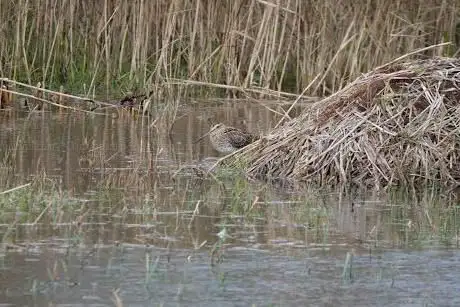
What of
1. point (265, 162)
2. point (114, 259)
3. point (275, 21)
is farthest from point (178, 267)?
point (275, 21)

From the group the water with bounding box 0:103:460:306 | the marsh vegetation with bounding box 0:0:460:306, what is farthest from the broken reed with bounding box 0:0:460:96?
the water with bounding box 0:103:460:306

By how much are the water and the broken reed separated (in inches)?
189

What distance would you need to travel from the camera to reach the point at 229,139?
32.2 feet

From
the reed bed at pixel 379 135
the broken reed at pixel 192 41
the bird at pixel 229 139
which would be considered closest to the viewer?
the reed bed at pixel 379 135

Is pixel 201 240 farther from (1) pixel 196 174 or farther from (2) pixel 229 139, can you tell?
(2) pixel 229 139

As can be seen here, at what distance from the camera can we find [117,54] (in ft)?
48.1

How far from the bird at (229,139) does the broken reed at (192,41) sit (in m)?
3.65

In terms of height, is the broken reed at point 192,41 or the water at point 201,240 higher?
the broken reed at point 192,41

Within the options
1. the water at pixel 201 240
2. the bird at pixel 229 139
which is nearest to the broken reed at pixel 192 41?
the bird at pixel 229 139

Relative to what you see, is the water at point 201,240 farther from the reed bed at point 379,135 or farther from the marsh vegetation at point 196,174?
the reed bed at point 379,135

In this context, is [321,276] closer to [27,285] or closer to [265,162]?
[27,285]

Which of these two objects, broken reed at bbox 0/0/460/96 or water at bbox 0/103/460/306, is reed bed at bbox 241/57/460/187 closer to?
water at bbox 0/103/460/306

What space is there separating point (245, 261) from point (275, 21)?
351 inches

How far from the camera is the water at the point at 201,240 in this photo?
5148mm
